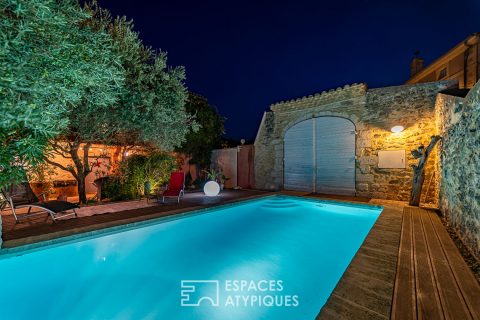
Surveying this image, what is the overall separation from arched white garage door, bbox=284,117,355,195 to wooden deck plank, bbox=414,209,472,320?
5.10 m

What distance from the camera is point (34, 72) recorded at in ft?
11.1

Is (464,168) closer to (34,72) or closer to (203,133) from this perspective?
(34,72)

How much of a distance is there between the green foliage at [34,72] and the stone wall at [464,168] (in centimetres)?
627

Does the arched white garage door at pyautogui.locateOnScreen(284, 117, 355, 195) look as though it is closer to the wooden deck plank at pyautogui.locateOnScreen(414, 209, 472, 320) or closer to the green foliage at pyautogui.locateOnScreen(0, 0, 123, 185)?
the wooden deck plank at pyautogui.locateOnScreen(414, 209, 472, 320)

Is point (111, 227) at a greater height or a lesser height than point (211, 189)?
lesser

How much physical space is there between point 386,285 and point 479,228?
70.9 inches

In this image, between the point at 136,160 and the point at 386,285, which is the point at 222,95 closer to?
the point at 136,160

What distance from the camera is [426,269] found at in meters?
2.55

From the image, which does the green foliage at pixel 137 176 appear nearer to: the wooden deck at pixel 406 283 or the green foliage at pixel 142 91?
the green foliage at pixel 142 91

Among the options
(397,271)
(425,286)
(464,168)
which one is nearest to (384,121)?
(464,168)

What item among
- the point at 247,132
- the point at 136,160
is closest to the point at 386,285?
the point at 136,160

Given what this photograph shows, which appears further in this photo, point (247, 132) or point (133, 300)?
point (247, 132)

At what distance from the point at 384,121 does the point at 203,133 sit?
8458 millimetres

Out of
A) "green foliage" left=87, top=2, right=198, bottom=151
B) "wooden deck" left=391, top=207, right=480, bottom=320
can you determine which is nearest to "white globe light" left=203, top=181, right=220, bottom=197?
"green foliage" left=87, top=2, right=198, bottom=151
